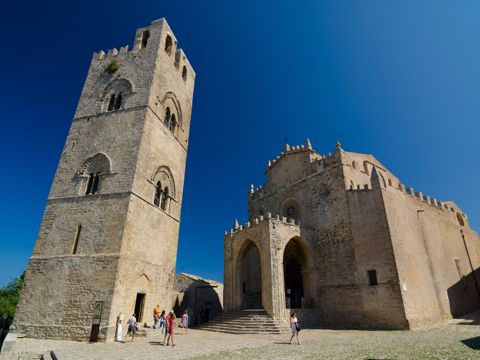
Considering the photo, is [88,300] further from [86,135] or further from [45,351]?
[86,135]

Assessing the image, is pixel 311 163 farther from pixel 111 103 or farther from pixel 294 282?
pixel 111 103

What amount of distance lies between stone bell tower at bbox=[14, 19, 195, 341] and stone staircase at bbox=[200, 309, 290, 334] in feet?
10.9

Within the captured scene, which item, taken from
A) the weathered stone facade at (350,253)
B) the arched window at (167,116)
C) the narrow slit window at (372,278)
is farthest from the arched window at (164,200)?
the narrow slit window at (372,278)

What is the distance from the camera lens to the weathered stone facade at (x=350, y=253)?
16734mm

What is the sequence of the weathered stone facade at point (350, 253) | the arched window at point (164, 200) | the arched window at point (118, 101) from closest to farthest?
1. the weathered stone facade at point (350, 253)
2. the arched window at point (164, 200)
3. the arched window at point (118, 101)

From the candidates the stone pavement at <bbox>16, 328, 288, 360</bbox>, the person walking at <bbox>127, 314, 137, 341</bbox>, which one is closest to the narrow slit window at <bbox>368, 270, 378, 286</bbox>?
the stone pavement at <bbox>16, 328, 288, 360</bbox>

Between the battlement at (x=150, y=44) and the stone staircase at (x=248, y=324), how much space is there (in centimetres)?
1811

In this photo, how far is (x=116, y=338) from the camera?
41.6 ft

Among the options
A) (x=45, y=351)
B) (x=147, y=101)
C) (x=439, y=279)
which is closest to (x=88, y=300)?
(x=45, y=351)

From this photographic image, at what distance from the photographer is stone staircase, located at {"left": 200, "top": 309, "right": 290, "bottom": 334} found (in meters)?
15.0

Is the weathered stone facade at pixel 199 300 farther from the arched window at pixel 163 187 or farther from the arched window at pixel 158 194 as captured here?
the arched window at pixel 158 194

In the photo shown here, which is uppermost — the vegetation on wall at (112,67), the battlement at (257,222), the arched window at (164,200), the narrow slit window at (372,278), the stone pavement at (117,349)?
the vegetation on wall at (112,67)

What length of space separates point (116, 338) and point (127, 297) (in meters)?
1.84

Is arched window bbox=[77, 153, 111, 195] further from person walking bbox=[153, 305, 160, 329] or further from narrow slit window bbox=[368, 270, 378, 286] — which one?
narrow slit window bbox=[368, 270, 378, 286]
